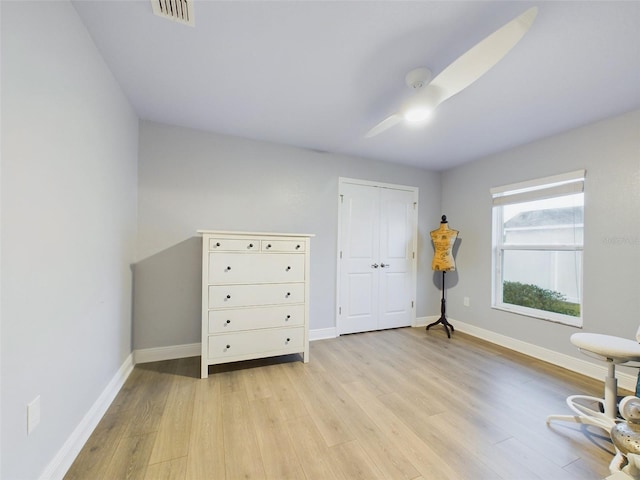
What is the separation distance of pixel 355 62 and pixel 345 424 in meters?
2.36

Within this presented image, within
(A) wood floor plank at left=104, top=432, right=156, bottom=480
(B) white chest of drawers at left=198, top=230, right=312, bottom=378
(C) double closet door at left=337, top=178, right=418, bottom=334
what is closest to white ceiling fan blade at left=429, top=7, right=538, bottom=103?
(B) white chest of drawers at left=198, top=230, right=312, bottom=378

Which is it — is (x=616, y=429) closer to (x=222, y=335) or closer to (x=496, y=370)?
(x=496, y=370)

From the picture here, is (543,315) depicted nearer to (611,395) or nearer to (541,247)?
(541,247)

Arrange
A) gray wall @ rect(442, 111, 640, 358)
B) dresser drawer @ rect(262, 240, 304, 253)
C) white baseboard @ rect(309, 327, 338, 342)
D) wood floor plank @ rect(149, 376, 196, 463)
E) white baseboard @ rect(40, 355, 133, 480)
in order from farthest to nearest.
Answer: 1. white baseboard @ rect(309, 327, 338, 342)
2. dresser drawer @ rect(262, 240, 304, 253)
3. gray wall @ rect(442, 111, 640, 358)
4. wood floor plank @ rect(149, 376, 196, 463)
5. white baseboard @ rect(40, 355, 133, 480)

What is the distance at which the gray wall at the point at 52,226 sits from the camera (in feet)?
3.06

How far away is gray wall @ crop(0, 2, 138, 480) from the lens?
93cm

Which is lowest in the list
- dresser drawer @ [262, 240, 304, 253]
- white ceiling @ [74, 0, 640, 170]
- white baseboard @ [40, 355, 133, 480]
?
white baseboard @ [40, 355, 133, 480]

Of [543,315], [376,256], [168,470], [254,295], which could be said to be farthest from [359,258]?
[168,470]

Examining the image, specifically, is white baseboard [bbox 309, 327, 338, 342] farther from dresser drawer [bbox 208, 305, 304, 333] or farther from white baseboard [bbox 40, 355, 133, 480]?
white baseboard [bbox 40, 355, 133, 480]

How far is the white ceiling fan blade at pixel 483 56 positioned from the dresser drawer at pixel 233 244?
1817 millimetres

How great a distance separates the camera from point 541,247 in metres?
2.82

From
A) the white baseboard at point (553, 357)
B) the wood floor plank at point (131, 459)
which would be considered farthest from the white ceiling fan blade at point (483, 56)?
the white baseboard at point (553, 357)

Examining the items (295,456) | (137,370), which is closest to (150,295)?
(137,370)

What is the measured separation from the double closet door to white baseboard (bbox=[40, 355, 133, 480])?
227 centimetres
